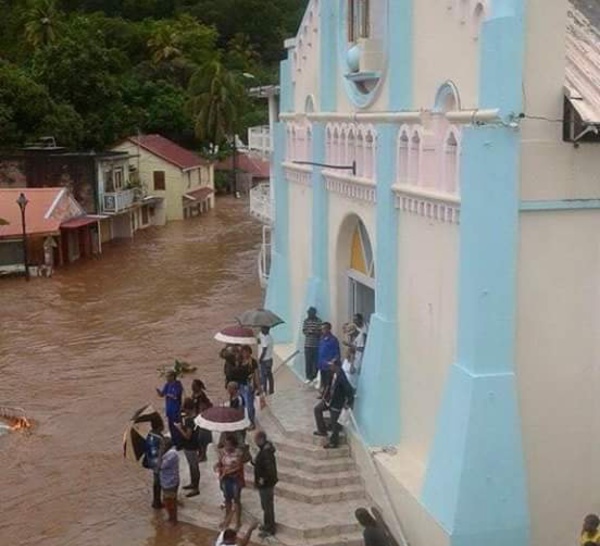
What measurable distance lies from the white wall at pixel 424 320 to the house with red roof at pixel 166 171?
35.6 m

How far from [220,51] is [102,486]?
195 feet

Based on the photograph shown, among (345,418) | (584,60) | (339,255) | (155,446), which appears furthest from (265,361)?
(584,60)

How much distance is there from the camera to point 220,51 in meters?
69.6

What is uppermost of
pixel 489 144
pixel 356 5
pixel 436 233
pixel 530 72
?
pixel 356 5

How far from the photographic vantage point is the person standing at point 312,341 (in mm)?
14461

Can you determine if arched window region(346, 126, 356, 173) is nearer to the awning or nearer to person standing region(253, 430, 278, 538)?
person standing region(253, 430, 278, 538)

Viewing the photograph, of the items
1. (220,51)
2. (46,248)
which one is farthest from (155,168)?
(220,51)

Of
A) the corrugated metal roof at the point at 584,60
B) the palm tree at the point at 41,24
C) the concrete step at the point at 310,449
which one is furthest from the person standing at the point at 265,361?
the palm tree at the point at 41,24

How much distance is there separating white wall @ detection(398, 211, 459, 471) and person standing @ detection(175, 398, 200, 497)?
2661 millimetres

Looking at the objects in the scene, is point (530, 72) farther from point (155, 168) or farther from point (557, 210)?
point (155, 168)

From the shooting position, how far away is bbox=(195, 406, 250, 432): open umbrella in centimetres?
1107

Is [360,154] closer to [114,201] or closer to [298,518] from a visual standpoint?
[298,518]

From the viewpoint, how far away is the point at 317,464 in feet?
39.7

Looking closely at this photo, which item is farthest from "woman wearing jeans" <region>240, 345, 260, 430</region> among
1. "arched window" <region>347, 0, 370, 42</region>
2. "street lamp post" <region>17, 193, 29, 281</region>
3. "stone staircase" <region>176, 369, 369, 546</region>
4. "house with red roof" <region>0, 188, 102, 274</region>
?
"street lamp post" <region>17, 193, 29, 281</region>
